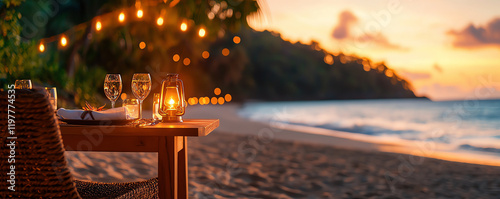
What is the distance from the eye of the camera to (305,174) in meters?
4.08

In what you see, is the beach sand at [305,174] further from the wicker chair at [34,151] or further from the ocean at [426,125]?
the ocean at [426,125]

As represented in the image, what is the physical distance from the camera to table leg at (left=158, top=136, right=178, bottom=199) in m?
1.54

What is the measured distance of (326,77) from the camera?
39.8m

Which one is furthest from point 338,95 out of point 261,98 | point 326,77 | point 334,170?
point 334,170

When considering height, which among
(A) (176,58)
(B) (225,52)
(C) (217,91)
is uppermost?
(B) (225,52)

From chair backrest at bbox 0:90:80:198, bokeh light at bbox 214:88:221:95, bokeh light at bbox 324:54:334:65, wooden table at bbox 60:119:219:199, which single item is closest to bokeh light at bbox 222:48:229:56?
bokeh light at bbox 214:88:221:95

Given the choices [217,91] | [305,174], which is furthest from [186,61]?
[305,174]

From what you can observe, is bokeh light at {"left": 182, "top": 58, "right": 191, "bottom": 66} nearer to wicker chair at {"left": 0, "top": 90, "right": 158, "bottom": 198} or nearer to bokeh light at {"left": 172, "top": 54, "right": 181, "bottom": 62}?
bokeh light at {"left": 172, "top": 54, "right": 181, "bottom": 62}

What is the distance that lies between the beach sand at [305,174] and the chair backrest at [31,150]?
2.02 meters

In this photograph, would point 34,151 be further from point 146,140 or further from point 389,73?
point 389,73

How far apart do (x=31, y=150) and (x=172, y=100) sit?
688 mm

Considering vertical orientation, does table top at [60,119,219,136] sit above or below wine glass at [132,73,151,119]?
below

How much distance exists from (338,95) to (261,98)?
24.4 ft

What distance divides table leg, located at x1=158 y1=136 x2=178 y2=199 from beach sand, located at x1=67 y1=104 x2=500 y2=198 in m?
1.53
